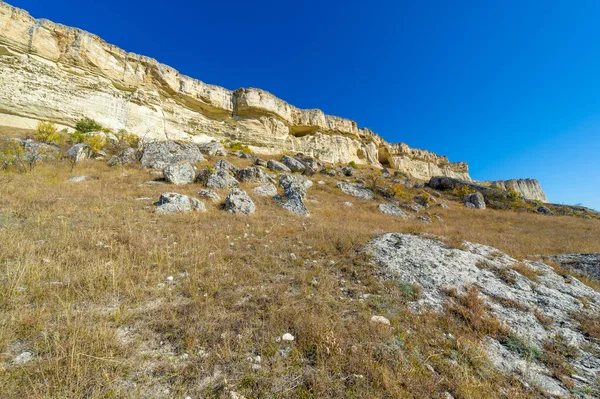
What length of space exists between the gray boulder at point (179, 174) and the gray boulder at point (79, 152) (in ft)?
22.9

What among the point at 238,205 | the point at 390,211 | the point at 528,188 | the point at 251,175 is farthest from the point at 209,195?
the point at 528,188

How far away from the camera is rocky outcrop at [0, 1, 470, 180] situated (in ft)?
65.6

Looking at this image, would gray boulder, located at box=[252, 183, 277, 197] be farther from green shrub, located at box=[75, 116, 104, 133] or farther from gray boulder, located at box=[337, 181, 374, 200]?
green shrub, located at box=[75, 116, 104, 133]

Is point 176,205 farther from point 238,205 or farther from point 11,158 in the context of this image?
point 11,158

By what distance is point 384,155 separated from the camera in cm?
5222

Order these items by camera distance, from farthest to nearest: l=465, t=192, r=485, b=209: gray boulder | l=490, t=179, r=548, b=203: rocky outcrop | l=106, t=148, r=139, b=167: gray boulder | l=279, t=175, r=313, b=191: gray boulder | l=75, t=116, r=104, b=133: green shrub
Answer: l=490, t=179, r=548, b=203: rocky outcrop, l=465, t=192, r=485, b=209: gray boulder, l=75, t=116, r=104, b=133: green shrub, l=279, t=175, r=313, b=191: gray boulder, l=106, t=148, r=139, b=167: gray boulder

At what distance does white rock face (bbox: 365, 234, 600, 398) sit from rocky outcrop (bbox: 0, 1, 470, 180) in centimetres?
2469

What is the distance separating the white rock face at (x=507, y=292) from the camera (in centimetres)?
282

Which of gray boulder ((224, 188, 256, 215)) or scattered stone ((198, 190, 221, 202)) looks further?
scattered stone ((198, 190, 221, 202))

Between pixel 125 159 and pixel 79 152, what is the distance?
2680mm

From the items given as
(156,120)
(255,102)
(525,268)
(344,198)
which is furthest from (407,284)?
(255,102)

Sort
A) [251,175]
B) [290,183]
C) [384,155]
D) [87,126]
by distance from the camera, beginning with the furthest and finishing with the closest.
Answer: [384,155], [87,126], [290,183], [251,175]

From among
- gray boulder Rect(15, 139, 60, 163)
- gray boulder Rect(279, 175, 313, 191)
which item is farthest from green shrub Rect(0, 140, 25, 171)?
gray boulder Rect(279, 175, 313, 191)

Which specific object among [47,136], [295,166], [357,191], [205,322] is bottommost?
[205,322]
